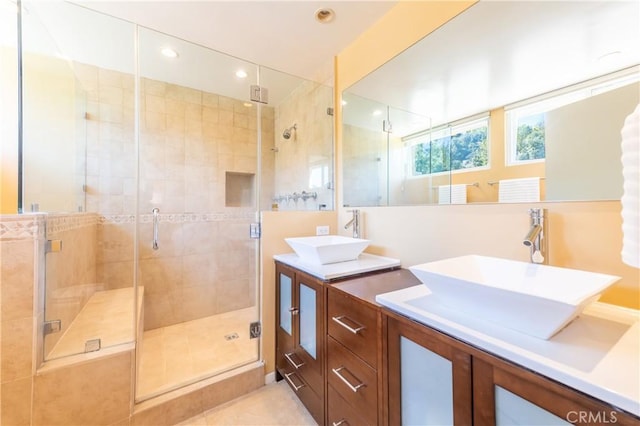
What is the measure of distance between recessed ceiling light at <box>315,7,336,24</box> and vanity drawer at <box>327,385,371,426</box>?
2235 mm

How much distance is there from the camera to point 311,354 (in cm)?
133

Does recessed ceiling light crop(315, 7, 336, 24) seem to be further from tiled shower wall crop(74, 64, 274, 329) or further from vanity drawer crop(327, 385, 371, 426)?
vanity drawer crop(327, 385, 371, 426)

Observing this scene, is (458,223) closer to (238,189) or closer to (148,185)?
(238,189)

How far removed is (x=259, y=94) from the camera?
6.91 feet

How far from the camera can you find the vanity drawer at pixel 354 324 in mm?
917

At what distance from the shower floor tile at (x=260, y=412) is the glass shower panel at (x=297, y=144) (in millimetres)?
1356

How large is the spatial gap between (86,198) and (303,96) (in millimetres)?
2143

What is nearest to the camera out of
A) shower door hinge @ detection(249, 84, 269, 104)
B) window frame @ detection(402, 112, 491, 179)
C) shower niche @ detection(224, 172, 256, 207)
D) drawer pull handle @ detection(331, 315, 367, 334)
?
drawer pull handle @ detection(331, 315, 367, 334)

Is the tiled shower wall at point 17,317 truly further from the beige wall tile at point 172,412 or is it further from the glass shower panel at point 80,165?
the beige wall tile at point 172,412

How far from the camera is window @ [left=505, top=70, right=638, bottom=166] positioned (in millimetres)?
890

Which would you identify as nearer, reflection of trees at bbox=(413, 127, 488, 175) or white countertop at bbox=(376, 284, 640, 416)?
white countertop at bbox=(376, 284, 640, 416)

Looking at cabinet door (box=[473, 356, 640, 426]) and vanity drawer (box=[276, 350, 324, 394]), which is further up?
cabinet door (box=[473, 356, 640, 426])

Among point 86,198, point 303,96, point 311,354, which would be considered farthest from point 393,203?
point 86,198

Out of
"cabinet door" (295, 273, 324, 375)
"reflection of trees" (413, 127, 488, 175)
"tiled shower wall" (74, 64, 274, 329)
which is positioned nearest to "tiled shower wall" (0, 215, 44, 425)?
"tiled shower wall" (74, 64, 274, 329)
